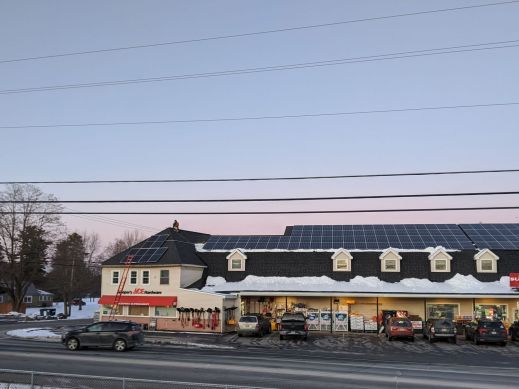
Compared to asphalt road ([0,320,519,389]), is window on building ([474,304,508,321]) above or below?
above

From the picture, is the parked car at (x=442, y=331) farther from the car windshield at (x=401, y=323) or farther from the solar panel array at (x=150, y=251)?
the solar panel array at (x=150, y=251)

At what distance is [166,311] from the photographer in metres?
45.9

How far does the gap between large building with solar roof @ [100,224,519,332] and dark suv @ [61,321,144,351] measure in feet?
52.1

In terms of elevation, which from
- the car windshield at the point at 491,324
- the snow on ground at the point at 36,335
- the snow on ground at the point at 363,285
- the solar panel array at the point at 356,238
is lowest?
the snow on ground at the point at 36,335

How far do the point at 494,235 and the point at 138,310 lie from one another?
111ft

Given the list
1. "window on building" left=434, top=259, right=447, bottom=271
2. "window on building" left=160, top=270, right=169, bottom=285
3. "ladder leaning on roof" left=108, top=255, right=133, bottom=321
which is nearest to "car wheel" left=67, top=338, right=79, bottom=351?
"window on building" left=160, top=270, right=169, bottom=285

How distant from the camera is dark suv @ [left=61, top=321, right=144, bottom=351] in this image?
90.8 ft

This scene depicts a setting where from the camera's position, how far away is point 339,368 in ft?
69.6

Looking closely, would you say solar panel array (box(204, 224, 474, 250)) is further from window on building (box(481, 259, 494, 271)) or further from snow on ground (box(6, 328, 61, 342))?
snow on ground (box(6, 328, 61, 342))

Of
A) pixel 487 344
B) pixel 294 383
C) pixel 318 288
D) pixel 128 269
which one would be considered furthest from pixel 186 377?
pixel 128 269

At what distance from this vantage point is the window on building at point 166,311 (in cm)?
4558

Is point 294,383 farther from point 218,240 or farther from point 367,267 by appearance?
point 218,240

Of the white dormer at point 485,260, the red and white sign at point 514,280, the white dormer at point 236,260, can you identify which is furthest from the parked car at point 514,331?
the white dormer at point 236,260

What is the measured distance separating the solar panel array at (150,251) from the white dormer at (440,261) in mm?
23722
